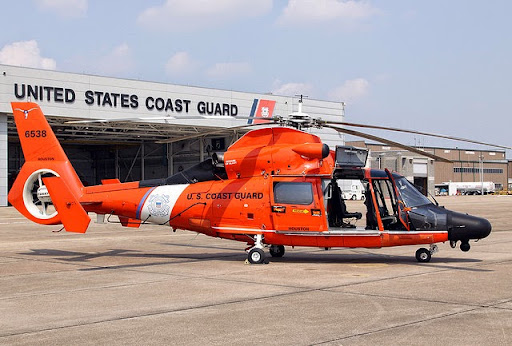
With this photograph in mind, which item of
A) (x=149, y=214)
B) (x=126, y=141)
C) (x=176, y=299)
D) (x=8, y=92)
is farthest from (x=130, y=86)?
(x=176, y=299)

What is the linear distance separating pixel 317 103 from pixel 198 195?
50607 mm

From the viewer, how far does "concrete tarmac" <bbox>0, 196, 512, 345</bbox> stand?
765 cm

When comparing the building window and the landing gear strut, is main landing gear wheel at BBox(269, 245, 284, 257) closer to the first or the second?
the landing gear strut

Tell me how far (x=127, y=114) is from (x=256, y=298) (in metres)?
44.4

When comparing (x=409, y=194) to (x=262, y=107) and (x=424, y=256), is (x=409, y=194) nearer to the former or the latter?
(x=424, y=256)

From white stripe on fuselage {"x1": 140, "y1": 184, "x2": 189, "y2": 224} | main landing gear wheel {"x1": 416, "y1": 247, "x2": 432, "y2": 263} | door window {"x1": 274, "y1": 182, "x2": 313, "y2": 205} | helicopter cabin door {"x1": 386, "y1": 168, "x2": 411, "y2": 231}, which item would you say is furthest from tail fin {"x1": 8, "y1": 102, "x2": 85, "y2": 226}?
main landing gear wheel {"x1": 416, "y1": 247, "x2": 432, "y2": 263}

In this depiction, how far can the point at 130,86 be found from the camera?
53250mm

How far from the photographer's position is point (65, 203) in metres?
16.2

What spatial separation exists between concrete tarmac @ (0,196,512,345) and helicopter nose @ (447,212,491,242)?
2.26 ft

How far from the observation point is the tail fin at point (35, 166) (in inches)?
664

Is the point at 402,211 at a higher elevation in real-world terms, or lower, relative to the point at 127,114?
lower

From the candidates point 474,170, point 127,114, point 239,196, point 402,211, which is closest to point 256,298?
point 239,196

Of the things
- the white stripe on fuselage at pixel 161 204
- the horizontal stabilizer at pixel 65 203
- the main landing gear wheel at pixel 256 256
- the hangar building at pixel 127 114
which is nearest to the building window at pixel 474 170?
the hangar building at pixel 127 114

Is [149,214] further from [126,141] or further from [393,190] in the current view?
[126,141]
